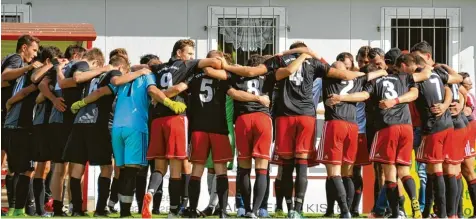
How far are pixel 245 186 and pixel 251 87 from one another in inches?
48.8

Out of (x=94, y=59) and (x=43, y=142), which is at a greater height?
(x=94, y=59)

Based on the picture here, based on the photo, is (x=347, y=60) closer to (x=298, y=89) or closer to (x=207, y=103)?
(x=298, y=89)

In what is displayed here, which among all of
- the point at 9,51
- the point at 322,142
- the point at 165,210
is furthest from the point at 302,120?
the point at 9,51

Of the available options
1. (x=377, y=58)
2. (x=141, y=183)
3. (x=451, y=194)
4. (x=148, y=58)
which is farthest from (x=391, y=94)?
(x=148, y=58)

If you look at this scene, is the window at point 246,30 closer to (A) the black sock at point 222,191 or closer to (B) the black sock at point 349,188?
(B) the black sock at point 349,188

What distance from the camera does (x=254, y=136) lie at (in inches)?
651

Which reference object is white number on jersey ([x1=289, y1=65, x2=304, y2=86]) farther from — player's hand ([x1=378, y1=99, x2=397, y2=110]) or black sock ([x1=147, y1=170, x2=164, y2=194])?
black sock ([x1=147, y1=170, x2=164, y2=194])

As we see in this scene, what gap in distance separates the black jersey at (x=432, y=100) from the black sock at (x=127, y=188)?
12.7 ft

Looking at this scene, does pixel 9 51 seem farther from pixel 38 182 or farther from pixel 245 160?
pixel 245 160

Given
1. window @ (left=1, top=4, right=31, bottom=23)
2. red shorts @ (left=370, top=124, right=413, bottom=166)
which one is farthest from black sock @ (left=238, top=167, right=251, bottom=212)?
window @ (left=1, top=4, right=31, bottom=23)

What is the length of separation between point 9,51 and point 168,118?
18.0 feet

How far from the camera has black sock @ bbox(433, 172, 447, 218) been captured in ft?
56.5

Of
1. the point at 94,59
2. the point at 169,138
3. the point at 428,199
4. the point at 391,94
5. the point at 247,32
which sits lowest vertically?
the point at 428,199

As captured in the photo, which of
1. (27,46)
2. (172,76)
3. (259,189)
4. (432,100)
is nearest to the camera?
(259,189)
